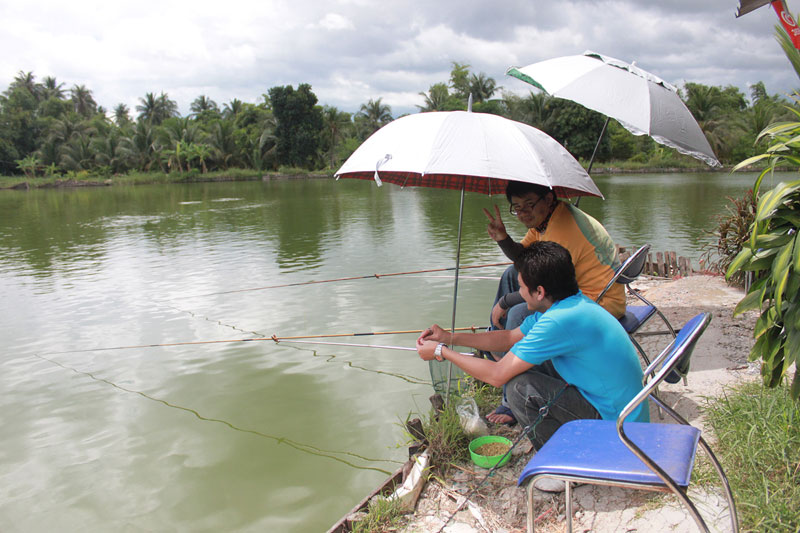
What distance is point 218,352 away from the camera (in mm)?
5148

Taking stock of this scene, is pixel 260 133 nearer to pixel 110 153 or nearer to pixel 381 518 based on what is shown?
pixel 110 153

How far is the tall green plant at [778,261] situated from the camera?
1846 mm

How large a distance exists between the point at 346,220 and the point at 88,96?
189 ft

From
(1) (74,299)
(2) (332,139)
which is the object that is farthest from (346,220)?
(2) (332,139)

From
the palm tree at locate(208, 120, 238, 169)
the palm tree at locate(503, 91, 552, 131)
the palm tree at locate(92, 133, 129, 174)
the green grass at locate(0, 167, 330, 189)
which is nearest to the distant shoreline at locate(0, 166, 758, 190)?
the green grass at locate(0, 167, 330, 189)

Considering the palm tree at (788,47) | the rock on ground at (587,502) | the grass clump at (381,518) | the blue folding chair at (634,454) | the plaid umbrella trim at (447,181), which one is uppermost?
the palm tree at (788,47)

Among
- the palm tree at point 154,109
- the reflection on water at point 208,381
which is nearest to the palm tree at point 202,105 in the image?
the palm tree at point 154,109

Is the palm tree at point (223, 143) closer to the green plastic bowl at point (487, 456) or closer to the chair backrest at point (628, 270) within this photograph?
the chair backrest at point (628, 270)

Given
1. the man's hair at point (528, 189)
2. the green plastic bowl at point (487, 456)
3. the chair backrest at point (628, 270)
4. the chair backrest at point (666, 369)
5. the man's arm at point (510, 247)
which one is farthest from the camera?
the man's arm at point (510, 247)

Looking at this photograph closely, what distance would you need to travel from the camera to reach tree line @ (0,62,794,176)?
39875 mm

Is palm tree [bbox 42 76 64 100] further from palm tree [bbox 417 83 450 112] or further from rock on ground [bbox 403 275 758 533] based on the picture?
rock on ground [bbox 403 275 758 533]

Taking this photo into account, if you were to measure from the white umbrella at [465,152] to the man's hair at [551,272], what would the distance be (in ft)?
1.28

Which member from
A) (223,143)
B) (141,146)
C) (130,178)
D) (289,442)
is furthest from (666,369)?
(141,146)

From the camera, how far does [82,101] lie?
Result: 192 ft
